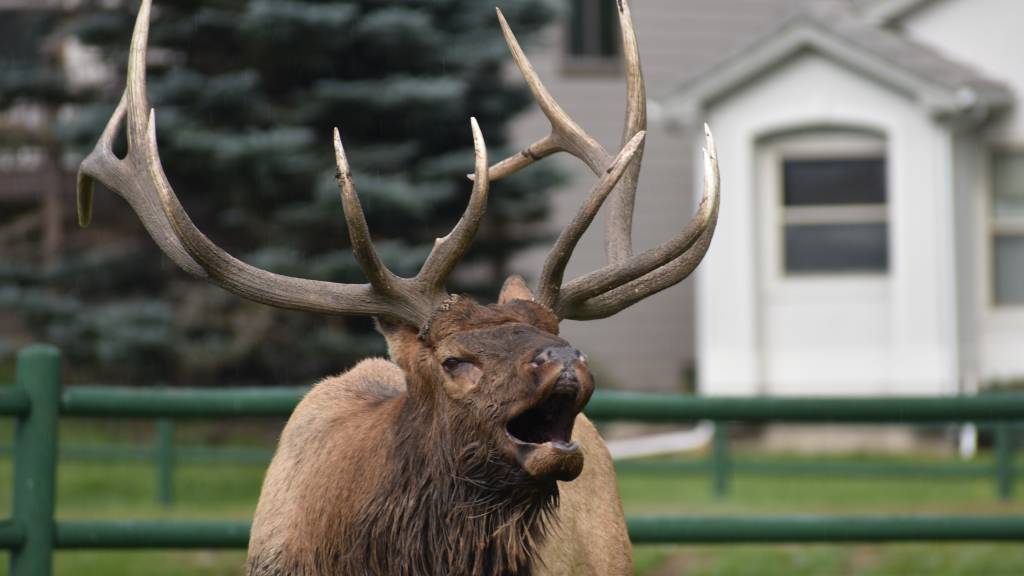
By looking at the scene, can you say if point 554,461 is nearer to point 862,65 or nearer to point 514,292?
point 514,292

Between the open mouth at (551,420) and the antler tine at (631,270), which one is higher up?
the antler tine at (631,270)

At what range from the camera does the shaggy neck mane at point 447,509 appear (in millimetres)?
3787

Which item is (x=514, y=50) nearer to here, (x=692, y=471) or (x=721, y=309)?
(x=692, y=471)

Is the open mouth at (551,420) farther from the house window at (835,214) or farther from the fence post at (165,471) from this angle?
the house window at (835,214)

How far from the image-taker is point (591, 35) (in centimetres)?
2034

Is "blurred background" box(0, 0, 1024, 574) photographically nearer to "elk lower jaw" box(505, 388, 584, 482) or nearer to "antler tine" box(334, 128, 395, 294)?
"antler tine" box(334, 128, 395, 294)

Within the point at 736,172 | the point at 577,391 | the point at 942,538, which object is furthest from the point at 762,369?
the point at 577,391

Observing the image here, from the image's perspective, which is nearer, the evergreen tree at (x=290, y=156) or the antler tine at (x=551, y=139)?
the antler tine at (x=551, y=139)

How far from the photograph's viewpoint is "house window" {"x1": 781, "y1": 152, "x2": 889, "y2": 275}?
16.5m

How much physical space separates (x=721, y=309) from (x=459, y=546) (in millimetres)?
13016

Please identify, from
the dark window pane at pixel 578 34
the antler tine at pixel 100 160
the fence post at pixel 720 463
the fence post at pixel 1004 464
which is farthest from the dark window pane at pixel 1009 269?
the antler tine at pixel 100 160

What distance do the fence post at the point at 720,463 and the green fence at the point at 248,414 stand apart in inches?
247

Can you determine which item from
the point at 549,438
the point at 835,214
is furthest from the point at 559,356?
the point at 835,214

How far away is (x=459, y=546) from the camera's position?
3.85m
